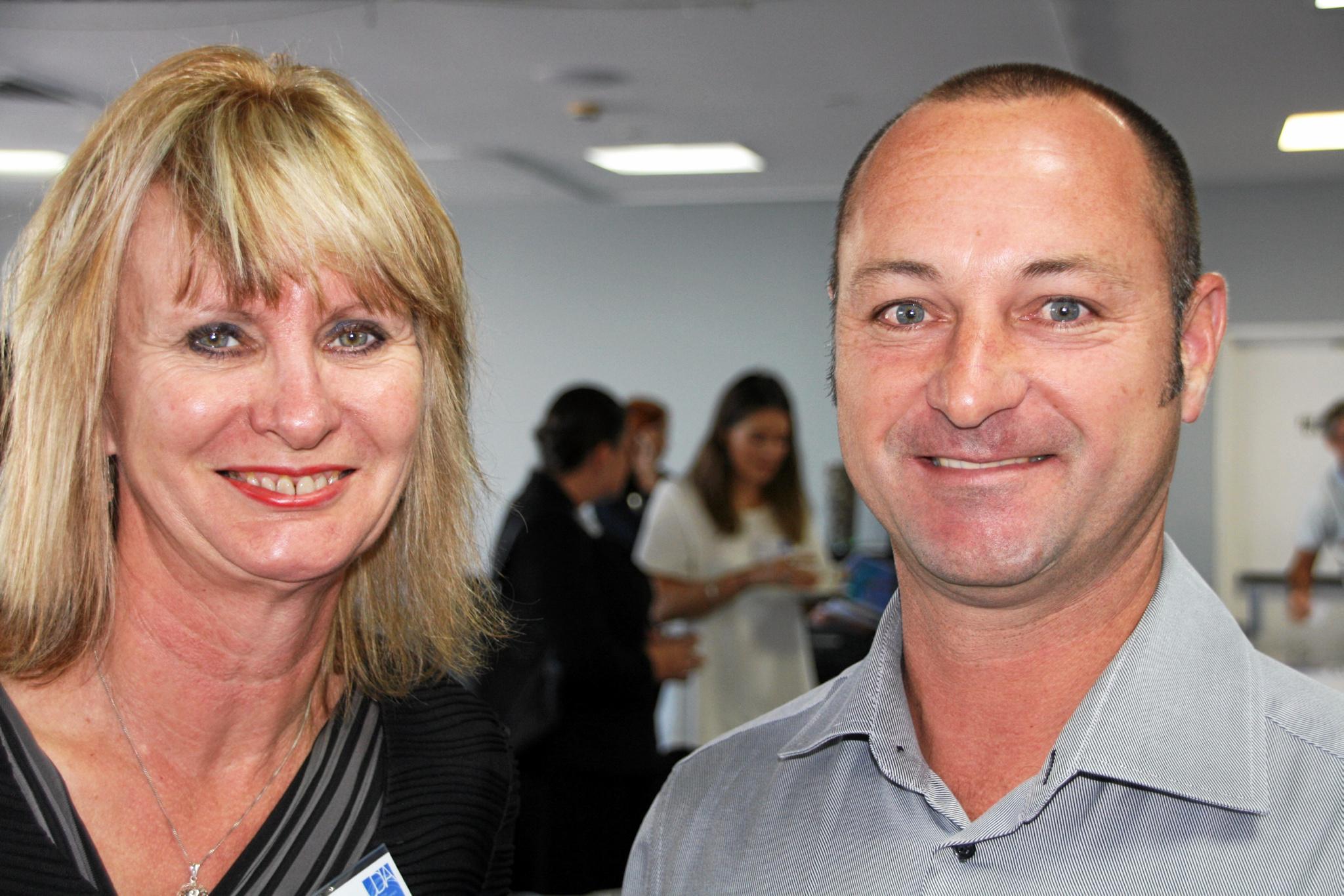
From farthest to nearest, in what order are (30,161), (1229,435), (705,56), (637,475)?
(1229,435), (30,161), (637,475), (705,56)

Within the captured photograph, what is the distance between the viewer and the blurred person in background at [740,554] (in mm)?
4391

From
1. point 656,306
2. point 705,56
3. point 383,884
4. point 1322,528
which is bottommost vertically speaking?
point 383,884

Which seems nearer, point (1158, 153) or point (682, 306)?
point (1158, 153)

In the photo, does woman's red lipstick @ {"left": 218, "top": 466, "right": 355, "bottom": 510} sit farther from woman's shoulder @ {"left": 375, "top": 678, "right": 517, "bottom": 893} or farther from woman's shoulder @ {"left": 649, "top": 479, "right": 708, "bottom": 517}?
woman's shoulder @ {"left": 649, "top": 479, "right": 708, "bottom": 517}

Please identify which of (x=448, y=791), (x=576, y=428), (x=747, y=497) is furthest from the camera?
(x=747, y=497)

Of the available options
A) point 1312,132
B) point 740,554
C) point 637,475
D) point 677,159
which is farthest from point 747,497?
point 1312,132

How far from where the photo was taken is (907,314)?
4.16 feet

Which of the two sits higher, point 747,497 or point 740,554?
point 747,497

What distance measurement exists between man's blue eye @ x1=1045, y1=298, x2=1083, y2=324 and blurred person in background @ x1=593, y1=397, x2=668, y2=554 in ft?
15.1

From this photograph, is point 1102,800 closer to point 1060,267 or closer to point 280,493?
point 1060,267

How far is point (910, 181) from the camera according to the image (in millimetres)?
1273

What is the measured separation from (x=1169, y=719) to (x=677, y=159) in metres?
6.69

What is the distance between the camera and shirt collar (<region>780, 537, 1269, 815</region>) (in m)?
1.13

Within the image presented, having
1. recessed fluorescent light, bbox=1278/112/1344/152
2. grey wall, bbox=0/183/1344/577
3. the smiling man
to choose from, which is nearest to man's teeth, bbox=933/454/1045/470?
the smiling man
